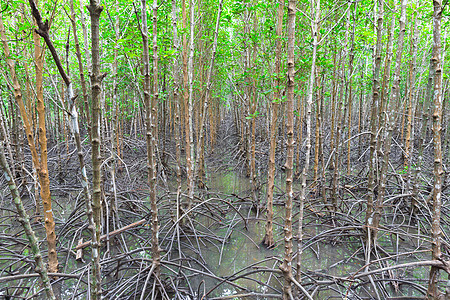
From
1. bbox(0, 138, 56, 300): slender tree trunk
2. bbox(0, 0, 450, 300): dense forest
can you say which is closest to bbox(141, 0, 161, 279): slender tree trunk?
bbox(0, 0, 450, 300): dense forest

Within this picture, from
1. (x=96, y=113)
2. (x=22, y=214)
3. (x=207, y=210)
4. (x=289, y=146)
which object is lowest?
(x=207, y=210)

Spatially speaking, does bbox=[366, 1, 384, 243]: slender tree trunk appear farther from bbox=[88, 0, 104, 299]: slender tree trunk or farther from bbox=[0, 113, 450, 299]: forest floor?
bbox=[88, 0, 104, 299]: slender tree trunk

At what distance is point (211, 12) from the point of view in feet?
20.3

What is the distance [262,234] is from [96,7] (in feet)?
13.1

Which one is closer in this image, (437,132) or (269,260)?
(437,132)

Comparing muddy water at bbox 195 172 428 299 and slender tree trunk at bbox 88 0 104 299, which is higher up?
slender tree trunk at bbox 88 0 104 299

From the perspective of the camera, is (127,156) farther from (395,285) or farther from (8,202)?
(395,285)

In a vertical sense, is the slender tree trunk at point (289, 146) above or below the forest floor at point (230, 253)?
above

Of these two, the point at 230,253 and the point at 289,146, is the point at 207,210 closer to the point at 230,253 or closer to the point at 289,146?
the point at 230,253

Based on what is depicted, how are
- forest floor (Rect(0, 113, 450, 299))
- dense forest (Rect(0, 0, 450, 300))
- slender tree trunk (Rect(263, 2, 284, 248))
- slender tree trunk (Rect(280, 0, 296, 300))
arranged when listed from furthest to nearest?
slender tree trunk (Rect(263, 2, 284, 248))
forest floor (Rect(0, 113, 450, 299))
slender tree trunk (Rect(280, 0, 296, 300))
dense forest (Rect(0, 0, 450, 300))

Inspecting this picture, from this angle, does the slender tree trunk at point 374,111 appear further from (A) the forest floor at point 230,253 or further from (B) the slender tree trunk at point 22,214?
(B) the slender tree trunk at point 22,214

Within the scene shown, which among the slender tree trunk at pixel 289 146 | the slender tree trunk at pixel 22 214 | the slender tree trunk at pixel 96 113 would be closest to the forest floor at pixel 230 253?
the slender tree trunk at pixel 289 146

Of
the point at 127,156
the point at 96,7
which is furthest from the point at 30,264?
the point at 127,156

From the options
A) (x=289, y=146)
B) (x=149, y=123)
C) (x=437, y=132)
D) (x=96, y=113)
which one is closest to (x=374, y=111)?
(x=437, y=132)
